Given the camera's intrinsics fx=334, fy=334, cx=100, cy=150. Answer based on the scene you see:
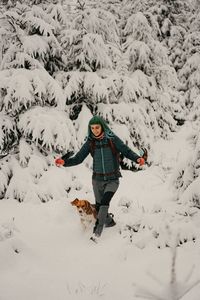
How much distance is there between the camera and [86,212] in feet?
19.9

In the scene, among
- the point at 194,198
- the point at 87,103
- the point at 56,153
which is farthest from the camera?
the point at 87,103

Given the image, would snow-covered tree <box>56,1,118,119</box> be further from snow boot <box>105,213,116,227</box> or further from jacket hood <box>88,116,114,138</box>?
snow boot <box>105,213,116,227</box>

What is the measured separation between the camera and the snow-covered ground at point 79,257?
4.14m

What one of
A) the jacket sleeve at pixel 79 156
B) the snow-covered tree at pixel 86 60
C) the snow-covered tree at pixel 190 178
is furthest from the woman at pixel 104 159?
the snow-covered tree at pixel 86 60

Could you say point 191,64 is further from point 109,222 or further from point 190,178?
point 109,222

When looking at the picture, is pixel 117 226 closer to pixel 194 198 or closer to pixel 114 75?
pixel 194 198

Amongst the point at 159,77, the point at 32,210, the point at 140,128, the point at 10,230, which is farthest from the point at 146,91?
the point at 10,230

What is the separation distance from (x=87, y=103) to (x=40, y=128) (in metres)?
2.76

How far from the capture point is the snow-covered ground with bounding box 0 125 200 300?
13.6 feet

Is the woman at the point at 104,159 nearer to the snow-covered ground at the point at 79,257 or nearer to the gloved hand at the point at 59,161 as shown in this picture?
the gloved hand at the point at 59,161

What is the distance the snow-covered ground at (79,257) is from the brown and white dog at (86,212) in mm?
200

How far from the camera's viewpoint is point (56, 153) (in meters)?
9.01

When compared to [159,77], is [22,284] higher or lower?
higher

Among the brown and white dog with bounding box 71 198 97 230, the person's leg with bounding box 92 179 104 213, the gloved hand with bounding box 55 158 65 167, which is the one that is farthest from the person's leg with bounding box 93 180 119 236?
the gloved hand with bounding box 55 158 65 167
